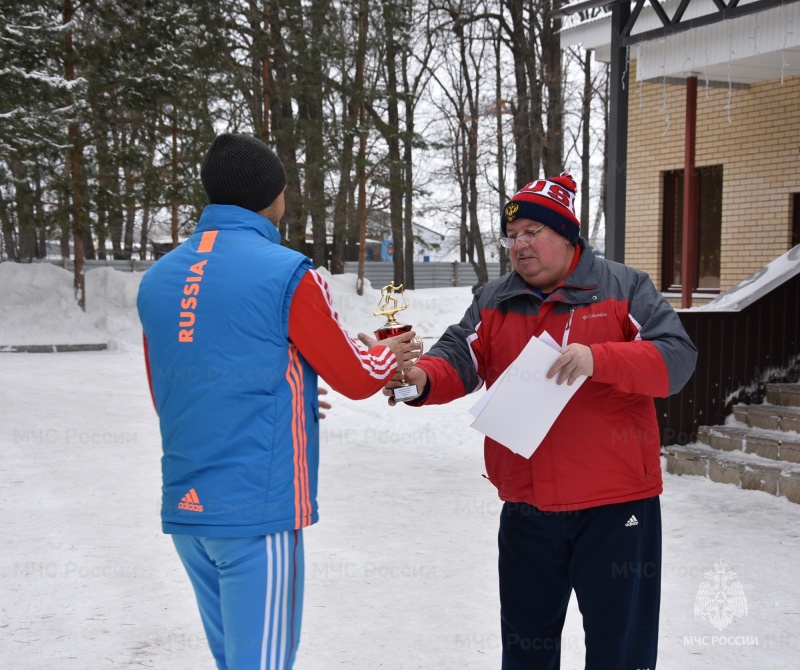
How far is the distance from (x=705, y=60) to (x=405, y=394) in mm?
8900

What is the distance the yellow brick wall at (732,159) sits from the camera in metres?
11.9

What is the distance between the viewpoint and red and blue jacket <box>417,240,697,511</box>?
2.80 meters

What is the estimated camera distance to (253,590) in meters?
2.37

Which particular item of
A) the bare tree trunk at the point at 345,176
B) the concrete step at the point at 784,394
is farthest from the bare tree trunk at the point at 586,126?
the concrete step at the point at 784,394

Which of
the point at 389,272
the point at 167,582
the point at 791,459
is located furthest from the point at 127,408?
the point at 389,272

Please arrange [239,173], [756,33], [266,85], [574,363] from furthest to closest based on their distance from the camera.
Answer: [266,85] < [756,33] < [574,363] < [239,173]

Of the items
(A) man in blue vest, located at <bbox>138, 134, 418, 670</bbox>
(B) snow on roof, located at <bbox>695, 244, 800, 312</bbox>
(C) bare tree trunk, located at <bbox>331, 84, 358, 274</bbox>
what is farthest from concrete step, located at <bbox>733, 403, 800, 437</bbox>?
(C) bare tree trunk, located at <bbox>331, 84, 358, 274</bbox>

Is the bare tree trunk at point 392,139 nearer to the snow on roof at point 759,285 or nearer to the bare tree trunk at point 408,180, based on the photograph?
the bare tree trunk at point 408,180

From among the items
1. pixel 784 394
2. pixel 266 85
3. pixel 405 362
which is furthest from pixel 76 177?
pixel 405 362

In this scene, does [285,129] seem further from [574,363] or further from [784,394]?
[574,363]

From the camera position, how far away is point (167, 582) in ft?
16.6

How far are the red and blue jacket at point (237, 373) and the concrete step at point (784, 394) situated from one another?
6.96 meters

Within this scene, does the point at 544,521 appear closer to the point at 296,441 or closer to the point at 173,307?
the point at 296,441

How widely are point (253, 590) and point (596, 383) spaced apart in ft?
4.56
